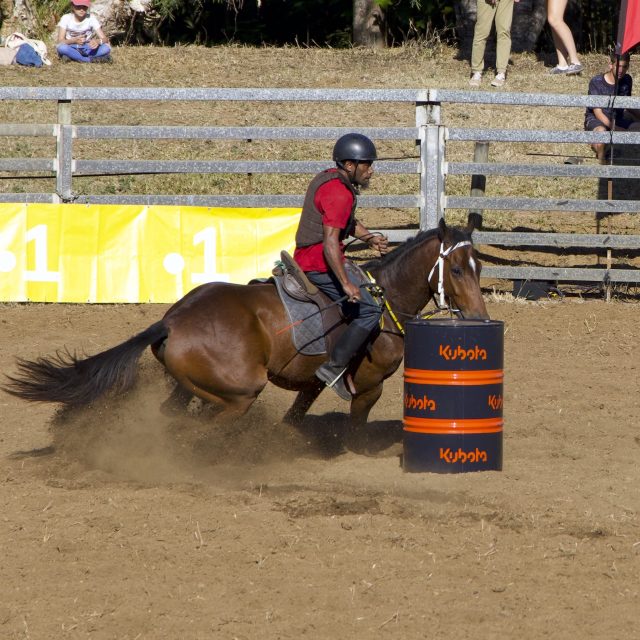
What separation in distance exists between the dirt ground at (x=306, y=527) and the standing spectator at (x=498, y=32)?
29.6ft

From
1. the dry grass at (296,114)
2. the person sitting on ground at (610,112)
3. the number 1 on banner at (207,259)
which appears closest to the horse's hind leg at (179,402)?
the number 1 on banner at (207,259)

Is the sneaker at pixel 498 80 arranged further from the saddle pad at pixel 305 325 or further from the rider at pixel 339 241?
the saddle pad at pixel 305 325

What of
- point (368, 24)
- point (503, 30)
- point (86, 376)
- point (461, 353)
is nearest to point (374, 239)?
point (461, 353)

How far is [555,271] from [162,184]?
542 cm

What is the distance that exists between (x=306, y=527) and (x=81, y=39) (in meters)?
13.6

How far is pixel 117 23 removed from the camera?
2062 centimetres

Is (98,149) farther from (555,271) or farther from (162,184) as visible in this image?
(555,271)

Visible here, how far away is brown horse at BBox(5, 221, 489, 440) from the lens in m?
7.02

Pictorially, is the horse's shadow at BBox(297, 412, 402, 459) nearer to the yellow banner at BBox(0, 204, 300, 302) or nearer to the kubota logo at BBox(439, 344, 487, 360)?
the kubota logo at BBox(439, 344, 487, 360)

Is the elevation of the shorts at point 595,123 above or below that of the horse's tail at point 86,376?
above

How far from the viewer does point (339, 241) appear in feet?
23.5

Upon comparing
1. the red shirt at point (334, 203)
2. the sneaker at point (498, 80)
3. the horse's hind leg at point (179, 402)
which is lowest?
the horse's hind leg at point (179, 402)

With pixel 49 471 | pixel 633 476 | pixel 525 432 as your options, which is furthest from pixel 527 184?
pixel 49 471

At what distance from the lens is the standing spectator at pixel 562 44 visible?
1689 centimetres
